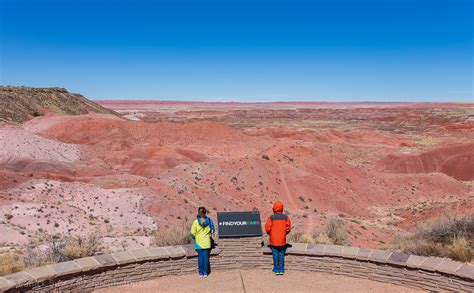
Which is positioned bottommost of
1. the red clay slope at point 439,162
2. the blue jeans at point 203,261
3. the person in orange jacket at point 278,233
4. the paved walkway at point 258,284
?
the red clay slope at point 439,162

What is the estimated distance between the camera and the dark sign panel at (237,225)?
30.6 ft

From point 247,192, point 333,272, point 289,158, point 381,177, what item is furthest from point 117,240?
point 381,177

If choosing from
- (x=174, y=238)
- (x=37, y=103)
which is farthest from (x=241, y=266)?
(x=37, y=103)

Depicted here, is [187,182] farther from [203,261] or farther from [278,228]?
[278,228]

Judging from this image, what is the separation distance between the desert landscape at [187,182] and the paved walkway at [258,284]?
355 cm

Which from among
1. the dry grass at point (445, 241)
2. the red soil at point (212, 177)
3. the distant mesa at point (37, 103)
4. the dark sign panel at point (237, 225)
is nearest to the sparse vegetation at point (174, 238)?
the dark sign panel at point (237, 225)

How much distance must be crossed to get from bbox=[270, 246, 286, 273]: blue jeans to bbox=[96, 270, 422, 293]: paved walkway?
17 cm

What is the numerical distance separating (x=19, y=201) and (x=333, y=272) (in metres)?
19.2

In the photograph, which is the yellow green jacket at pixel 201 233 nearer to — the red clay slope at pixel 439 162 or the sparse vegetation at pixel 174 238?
the sparse vegetation at pixel 174 238

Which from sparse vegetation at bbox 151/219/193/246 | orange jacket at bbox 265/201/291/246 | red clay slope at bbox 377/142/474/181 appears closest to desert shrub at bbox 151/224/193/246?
sparse vegetation at bbox 151/219/193/246

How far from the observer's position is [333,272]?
9.22 meters

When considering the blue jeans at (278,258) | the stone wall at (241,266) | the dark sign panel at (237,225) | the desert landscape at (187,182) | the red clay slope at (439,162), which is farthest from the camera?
the red clay slope at (439,162)

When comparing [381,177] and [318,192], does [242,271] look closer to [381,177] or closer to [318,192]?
[318,192]

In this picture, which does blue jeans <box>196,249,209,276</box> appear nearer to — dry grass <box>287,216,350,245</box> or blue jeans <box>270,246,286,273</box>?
blue jeans <box>270,246,286,273</box>
